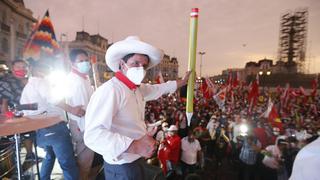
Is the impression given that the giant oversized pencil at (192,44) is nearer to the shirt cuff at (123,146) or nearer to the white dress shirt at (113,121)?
the white dress shirt at (113,121)

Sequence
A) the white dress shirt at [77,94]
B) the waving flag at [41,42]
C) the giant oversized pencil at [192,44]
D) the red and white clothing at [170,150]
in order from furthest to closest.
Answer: the red and white clothing at [170,150], the waving flag at [41,42], the white dress shirt at [77,94], the giant oversized pencil at [192,44]

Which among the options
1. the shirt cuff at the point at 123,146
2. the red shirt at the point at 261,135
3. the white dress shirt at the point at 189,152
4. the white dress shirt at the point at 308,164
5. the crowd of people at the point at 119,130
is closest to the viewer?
the white dress shirt at the point at 308,164

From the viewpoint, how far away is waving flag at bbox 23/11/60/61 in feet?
14.4

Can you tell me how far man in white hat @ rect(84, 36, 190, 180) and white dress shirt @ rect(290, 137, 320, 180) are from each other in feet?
2.95

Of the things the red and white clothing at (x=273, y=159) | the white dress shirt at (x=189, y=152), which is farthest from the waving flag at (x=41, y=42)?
the red and white clothing at (x=273, y=159)

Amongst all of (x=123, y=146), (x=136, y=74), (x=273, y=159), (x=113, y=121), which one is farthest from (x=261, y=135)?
(x=123, y=146)

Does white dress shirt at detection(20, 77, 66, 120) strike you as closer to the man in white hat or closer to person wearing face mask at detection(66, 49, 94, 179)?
person wearing face mask at detection(66, 49, 94, 179)

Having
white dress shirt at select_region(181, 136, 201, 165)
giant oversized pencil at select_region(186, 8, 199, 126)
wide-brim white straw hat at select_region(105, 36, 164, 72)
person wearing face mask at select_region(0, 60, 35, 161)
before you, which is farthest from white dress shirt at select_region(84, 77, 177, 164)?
white dress shirt at select_region(181, 136, 201, 165)

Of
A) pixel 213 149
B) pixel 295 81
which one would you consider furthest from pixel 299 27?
pixel 213 149

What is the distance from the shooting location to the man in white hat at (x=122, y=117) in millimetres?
1557

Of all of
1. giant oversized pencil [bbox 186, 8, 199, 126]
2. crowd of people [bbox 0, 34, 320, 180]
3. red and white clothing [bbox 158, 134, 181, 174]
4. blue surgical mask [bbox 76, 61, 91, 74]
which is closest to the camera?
crowd of people [bbox 0, 34, 320, 180]

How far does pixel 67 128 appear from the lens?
10.8ft

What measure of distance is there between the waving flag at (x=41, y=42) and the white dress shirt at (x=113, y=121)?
3193 millimetres

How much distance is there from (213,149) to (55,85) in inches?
263
